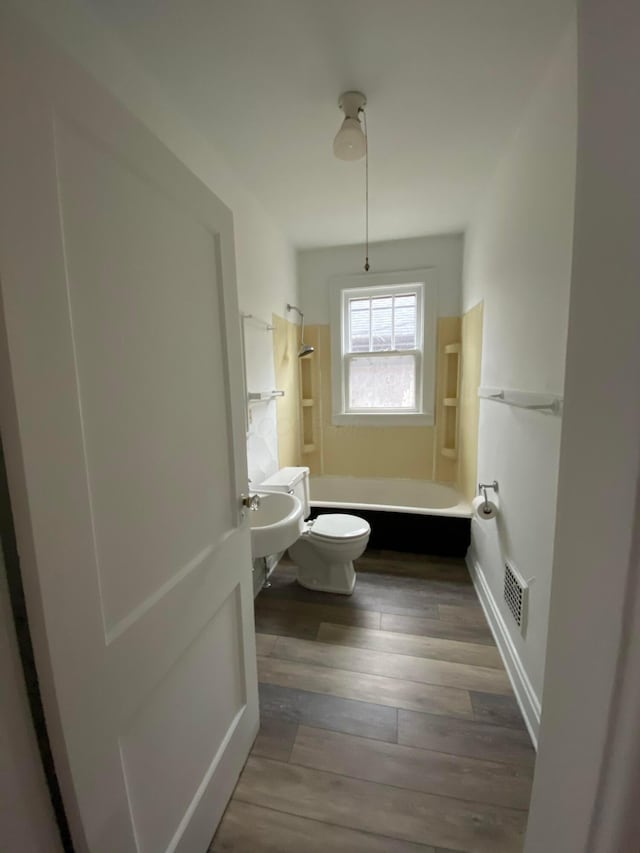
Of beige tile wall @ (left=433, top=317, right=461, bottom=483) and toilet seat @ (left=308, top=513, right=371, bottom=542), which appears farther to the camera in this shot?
beige tile wall @ (left=433, top=317, right=461, bottom=483)

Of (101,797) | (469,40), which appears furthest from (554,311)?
(101,797)

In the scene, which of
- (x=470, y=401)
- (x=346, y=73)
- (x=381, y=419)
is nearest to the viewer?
(x=346, y=73)

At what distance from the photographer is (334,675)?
1567 mm

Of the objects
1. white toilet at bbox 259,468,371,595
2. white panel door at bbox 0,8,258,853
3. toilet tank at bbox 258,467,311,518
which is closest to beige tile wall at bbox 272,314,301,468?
toilet tank at bbox 258,467,311,518

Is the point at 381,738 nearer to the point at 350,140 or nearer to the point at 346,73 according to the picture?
the point at 350,140

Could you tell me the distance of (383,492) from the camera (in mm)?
3203

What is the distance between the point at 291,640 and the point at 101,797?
127cm

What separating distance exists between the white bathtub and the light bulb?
232 centimetres

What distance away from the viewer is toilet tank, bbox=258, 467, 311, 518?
2.17 meters

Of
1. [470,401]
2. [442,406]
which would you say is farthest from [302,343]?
[470,401]

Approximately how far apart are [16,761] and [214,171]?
2104 mm

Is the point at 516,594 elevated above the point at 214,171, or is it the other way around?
the point at 214,171

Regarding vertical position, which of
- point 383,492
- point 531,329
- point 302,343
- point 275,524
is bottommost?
point 383,492

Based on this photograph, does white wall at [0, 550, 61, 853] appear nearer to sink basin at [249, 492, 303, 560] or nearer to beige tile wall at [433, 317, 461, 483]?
sink basin at [249, 492, 303, 560]
